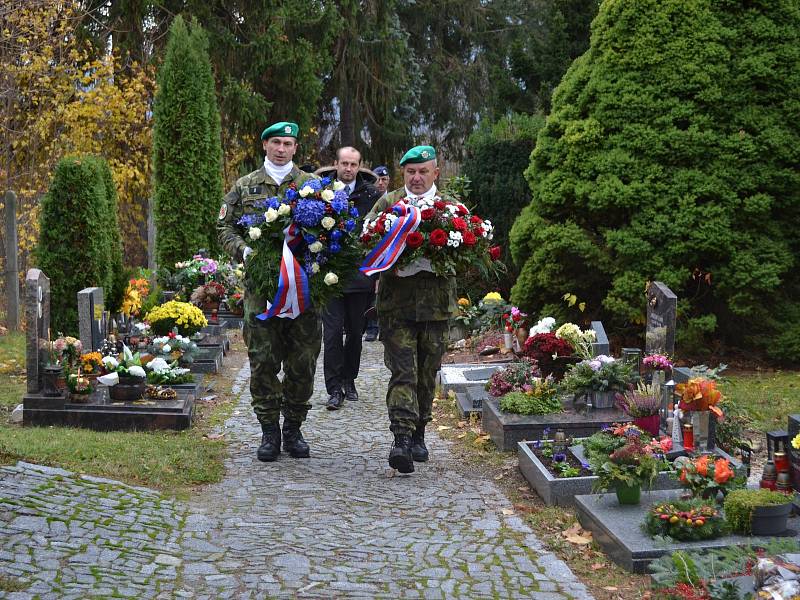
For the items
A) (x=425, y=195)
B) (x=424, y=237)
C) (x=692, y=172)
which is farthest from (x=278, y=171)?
(x=692, y=172)

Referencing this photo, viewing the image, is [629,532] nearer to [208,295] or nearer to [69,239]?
[69,239]

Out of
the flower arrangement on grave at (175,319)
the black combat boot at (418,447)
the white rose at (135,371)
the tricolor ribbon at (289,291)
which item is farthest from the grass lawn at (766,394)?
the flower arrangement on grave at (175,319)

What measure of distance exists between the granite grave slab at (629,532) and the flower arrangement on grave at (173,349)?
5.28m

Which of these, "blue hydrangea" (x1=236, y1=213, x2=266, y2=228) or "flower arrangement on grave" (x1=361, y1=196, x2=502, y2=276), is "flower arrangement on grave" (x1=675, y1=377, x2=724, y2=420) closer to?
"flower arrangement on grave" (x1=361, y1=196, x2=502, y2=276)

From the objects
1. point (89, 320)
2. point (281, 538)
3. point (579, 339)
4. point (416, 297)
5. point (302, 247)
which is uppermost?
point (302, 247)

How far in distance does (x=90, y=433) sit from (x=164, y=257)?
33.2ft

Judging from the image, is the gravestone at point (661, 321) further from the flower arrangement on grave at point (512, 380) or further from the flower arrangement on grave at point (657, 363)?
the flower arrangement on grave at point (512, 380)

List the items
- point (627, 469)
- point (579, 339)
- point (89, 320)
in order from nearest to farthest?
point (627, 469)
point (579, 339)
point (89, 320)

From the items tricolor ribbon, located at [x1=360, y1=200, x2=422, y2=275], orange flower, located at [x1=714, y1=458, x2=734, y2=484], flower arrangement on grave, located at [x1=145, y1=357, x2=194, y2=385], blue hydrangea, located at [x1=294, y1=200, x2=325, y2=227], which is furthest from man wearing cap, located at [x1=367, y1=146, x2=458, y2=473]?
flower arrangement on grave, located at [x1=145, y1=357, x2=194, y2=385]

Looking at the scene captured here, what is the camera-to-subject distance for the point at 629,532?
5.39 metres

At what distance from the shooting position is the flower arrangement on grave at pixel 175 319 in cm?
1155

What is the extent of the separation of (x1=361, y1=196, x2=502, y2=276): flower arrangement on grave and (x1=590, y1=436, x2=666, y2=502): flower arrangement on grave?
1.78 metres

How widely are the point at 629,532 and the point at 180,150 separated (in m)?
13.9

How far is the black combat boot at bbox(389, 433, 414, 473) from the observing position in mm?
6996
